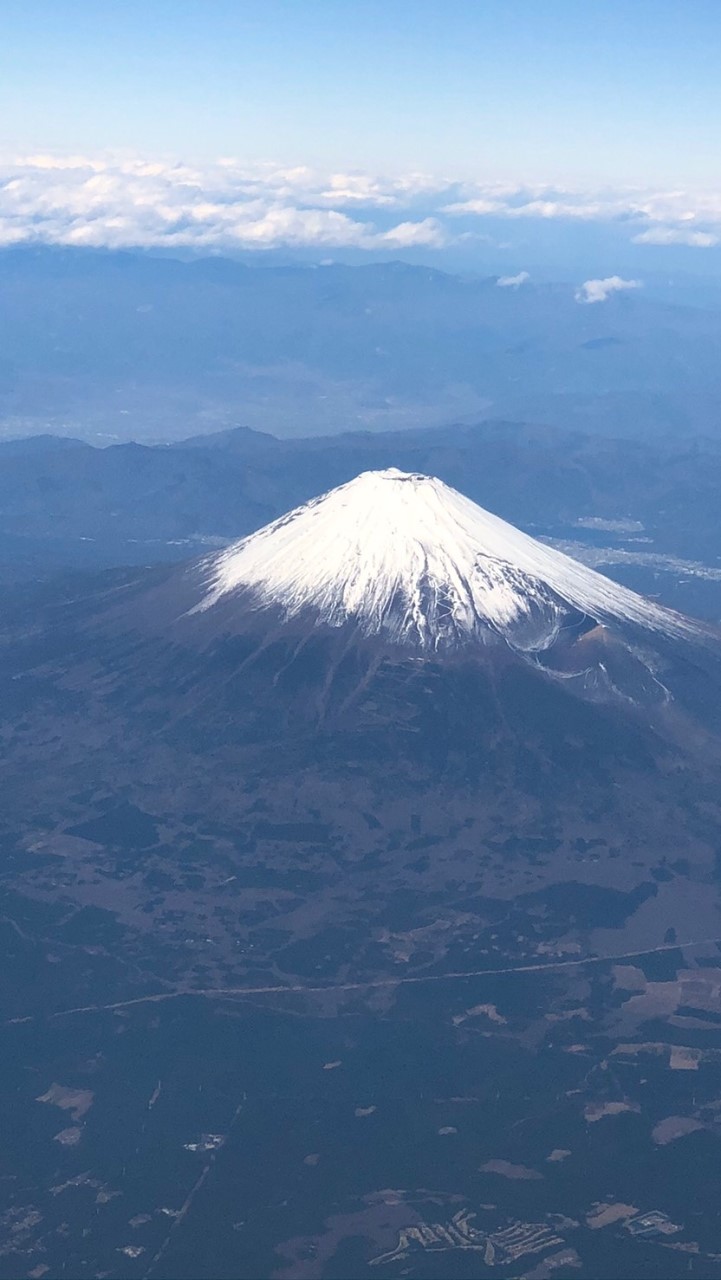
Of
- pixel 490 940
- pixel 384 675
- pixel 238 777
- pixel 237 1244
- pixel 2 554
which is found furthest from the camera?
pixel 2 554

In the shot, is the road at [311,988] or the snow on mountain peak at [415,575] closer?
the road at [311,988]

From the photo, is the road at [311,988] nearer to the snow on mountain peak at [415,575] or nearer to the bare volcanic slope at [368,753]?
the bare volcanic slope at [368,753]

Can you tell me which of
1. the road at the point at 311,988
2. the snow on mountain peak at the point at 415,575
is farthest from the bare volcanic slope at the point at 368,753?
the road at the point at 311,988

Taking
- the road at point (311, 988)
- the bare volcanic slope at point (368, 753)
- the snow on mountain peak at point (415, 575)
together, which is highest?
the snow on mountain peak at point (415, 575)

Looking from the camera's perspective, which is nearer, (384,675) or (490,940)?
(490,940)

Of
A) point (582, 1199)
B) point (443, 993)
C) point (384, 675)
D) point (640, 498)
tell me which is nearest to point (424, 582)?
point (384, 675)

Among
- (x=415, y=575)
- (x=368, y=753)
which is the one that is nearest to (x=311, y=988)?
(x=368, y=753)

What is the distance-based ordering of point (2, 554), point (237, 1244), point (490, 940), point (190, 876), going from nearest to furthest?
1. point (237, 1244)
2. point (490, 940)
3. point (190, 876)
4. point (2, 554)

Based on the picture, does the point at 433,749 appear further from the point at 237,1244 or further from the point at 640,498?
the point at 640,498

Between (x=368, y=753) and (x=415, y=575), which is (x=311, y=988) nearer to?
(x=368, y=753)
